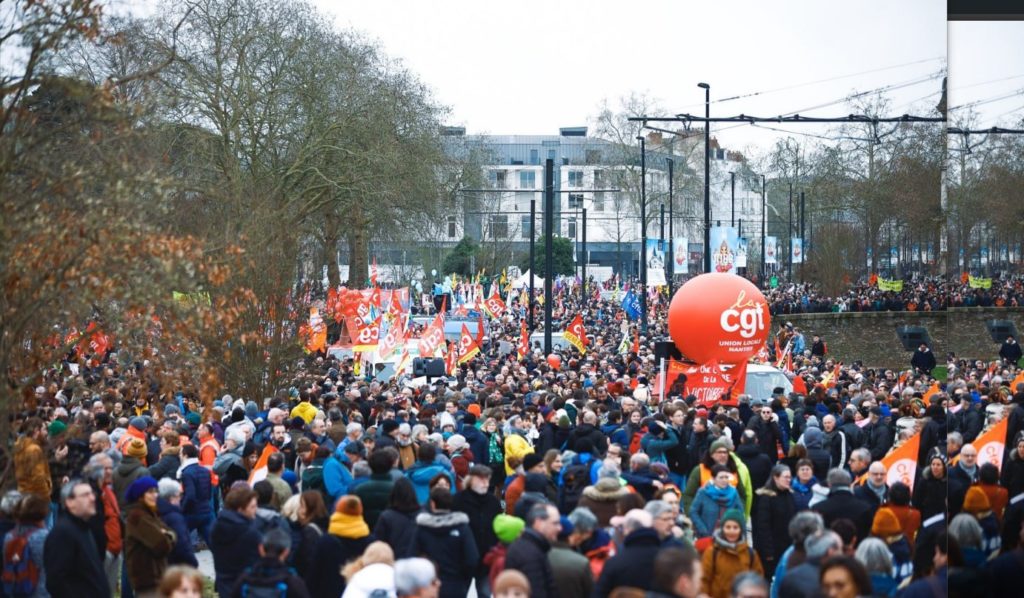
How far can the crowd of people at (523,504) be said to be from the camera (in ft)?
23.8

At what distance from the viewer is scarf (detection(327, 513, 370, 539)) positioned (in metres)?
9.31

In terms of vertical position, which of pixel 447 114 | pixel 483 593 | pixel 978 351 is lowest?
pixel 483 593

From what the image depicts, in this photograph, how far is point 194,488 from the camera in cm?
1212

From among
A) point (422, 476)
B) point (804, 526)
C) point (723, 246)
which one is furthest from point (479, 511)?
point (723, 246)

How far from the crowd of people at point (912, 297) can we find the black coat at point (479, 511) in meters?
3.38

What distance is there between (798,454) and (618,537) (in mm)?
4214

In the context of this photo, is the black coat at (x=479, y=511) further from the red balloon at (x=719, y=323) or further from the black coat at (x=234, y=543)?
the red balloon at (x=719, y=323)

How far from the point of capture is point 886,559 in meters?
8.06

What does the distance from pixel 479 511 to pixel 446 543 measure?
1224mm

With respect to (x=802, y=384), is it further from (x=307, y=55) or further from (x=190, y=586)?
(x=307, y=55)

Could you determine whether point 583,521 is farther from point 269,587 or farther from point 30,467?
point 30,467

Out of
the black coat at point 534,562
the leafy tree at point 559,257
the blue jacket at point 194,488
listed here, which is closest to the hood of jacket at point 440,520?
the black coat at point 534,562

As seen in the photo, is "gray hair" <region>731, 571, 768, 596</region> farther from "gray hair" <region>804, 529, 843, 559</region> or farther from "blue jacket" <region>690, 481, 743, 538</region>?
"blue jacket" <region>690, 481, 743, 538</region>

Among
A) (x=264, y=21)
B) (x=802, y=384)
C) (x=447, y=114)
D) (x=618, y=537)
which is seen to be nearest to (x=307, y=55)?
(x=264, y=21)
